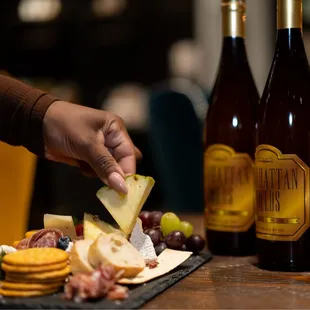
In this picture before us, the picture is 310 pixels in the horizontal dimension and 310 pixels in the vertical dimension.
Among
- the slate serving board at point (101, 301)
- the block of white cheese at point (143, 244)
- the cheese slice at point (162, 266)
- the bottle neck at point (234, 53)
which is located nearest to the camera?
the slate serving board at point (101, 301)

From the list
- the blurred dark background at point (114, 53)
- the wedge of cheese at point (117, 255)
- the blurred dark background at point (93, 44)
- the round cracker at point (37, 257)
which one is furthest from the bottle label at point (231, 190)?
the blurred dark background at point (93, 44)

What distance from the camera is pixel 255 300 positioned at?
908 millimetres

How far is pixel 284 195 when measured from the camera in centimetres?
110

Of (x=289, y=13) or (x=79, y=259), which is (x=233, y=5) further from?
(x=79, y=259)

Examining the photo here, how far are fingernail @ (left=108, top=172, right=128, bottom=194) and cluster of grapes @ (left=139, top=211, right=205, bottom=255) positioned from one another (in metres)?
0.14

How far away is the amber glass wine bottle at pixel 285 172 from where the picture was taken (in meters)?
1.10

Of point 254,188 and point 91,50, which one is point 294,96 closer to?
point 254,188

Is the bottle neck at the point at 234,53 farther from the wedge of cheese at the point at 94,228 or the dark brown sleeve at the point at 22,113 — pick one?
the wedge of cheese at the point at 94,228

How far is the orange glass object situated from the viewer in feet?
5.94

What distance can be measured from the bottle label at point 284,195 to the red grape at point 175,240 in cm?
16

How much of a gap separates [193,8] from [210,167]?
354cm

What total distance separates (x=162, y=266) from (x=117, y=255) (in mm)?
122

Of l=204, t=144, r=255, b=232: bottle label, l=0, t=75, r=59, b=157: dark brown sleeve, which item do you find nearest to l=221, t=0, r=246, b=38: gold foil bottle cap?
l=204, t=144, r=255, b=232: bottle label

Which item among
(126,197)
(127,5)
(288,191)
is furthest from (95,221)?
(127,5)
